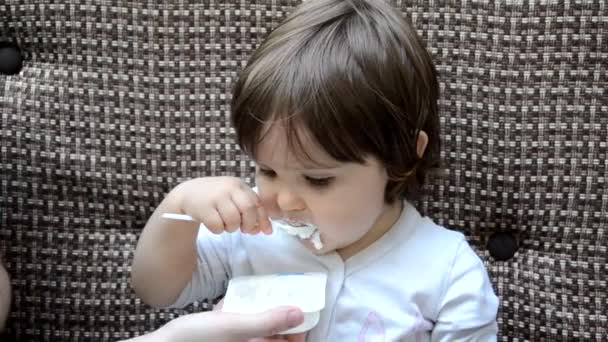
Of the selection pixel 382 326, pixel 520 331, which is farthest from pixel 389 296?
pixel 520 331

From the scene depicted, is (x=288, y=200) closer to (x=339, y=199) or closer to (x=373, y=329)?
(x=339, y=199)

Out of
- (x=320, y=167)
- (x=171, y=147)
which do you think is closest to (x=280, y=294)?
(x=320, y=167)

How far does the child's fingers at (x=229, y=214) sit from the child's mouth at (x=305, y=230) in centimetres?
5

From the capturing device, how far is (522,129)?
114 centimetres

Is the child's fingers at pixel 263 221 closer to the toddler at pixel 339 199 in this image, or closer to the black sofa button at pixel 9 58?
the toddler at pixel 339 199

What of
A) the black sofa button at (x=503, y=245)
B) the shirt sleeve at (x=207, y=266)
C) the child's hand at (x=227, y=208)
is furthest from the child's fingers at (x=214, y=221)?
the black sofa button at (x=503, y=245)

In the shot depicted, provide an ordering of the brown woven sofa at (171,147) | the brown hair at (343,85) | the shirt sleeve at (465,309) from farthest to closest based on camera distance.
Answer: the brown woven sofa at (171,147) < the shirt sleeve at (465,309) < the brown hair at (343,85)

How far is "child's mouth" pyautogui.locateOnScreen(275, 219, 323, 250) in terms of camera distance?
0.98 metres

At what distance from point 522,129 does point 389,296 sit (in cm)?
30

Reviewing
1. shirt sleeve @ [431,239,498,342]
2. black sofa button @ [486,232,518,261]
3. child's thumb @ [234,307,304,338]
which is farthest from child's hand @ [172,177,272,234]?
black sofa button @ [486,232,518,261]

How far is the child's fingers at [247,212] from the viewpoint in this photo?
964 mm

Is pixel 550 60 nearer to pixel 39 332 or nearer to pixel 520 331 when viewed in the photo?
pixel 520 331

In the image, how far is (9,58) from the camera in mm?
1202

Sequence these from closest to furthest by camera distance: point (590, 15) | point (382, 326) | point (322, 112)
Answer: point (322, 112)
point (382, 326)
point (590, 15)
